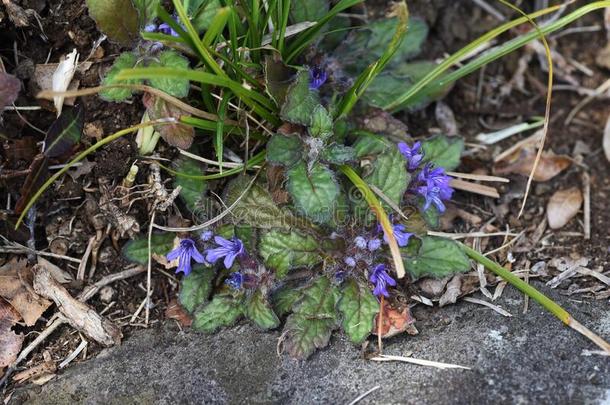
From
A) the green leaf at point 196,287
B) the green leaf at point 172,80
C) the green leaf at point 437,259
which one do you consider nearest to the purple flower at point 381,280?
the green leaf at point 437,259

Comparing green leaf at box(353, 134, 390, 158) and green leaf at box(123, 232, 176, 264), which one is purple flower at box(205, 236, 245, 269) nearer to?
green leaf at box(123, 232, 176, 264)

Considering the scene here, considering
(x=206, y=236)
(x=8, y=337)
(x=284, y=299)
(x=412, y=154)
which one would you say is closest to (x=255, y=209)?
(x=206, y=236)

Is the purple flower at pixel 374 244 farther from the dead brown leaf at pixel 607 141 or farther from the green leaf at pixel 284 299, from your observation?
the dead brown leaf at pixel 607 141

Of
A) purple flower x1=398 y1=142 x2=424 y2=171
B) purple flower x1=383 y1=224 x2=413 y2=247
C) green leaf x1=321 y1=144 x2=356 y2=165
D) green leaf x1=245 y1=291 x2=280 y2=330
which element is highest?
green leaf x1=321 y1=144 x2=356 y2=165

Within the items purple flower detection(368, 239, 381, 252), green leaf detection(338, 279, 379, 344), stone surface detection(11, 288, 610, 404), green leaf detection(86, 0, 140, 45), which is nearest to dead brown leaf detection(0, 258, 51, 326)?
stone surface detection(11, 288, 610, 404)

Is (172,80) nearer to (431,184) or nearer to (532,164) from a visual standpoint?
(431,184)

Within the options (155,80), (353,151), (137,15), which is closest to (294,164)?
(353,151)
